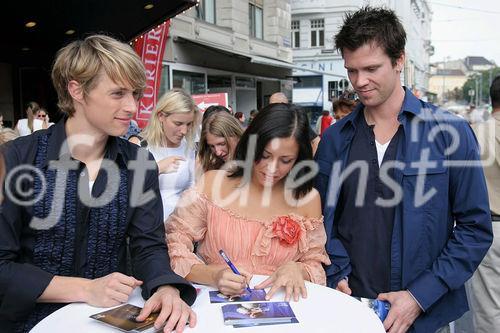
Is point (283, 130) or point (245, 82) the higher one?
point (245, 82)

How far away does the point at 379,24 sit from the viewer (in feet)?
6.95

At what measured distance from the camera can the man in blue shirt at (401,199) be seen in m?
2.04

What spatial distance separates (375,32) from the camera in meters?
2.10

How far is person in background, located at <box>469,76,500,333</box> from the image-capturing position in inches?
120

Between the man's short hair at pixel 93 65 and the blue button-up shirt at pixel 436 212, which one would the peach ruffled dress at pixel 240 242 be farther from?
the man's short hair at pixel 93 65

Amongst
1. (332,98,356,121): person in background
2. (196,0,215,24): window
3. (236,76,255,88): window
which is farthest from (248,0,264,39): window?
(332,98,356,121): person in background

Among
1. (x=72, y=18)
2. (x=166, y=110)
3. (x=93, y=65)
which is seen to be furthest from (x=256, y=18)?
(x=93, y=65)

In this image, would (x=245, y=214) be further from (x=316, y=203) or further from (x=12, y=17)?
(x=12, y=17)

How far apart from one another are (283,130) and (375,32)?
1.92 feet

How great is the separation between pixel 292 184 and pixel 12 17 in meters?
7.17

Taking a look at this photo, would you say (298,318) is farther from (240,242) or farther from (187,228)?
(187,228)

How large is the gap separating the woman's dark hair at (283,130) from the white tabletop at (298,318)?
0.60m

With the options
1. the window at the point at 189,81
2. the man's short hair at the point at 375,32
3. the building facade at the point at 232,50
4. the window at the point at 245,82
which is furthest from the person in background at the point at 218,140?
the window at the point at 245,82

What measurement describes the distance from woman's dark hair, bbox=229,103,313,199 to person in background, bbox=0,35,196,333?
0.56 metres
